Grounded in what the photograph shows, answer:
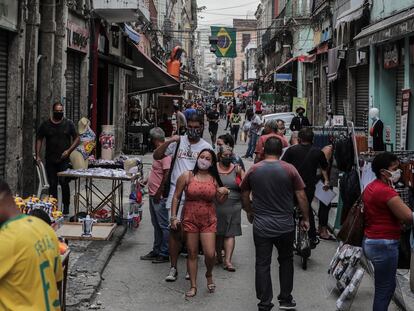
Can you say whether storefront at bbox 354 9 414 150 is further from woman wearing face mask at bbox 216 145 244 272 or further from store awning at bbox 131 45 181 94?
store awning at bbox 131 45 181 94

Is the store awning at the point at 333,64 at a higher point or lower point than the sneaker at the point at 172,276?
higher

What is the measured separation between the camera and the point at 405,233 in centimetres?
756

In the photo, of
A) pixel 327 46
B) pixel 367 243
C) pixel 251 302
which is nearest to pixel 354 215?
pixel 367 243

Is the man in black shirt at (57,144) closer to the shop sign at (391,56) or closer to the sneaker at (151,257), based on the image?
the sneaker at (151,257)

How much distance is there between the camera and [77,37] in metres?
16.1

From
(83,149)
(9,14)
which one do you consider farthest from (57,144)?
(9,14)

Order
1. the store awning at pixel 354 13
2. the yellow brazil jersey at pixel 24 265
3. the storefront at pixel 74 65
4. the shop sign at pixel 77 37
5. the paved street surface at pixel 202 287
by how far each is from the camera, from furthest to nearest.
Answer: the store awning at pixel 354 13
the storefront at pixel 74 65
the shop sign at pixel 77 37
the paved street surface at pixel 202 287
the yellow brazil jersey at pixel 24 265

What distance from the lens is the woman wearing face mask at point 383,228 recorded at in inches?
224

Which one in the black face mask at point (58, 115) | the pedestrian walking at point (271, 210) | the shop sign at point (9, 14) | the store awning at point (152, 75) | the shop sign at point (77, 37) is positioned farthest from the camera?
the store awning at point (152, 75)

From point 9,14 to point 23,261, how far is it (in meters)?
8.88

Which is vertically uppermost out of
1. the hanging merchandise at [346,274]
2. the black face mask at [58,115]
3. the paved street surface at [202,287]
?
the black face mask at [58,115]

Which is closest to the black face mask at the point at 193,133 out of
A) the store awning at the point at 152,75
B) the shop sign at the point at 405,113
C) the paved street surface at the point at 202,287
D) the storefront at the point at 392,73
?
the paved street surface at the point at 202,287

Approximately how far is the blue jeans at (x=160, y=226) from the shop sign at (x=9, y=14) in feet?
14.5

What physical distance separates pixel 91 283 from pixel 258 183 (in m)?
2.31
